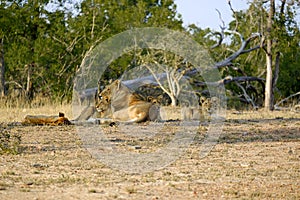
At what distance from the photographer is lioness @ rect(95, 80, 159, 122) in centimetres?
1100

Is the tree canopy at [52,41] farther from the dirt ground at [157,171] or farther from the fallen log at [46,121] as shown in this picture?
the dirt ground at [157,171]

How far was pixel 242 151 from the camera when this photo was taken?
25.5 feet

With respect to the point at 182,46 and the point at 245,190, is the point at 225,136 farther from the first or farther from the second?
the point at 182,46

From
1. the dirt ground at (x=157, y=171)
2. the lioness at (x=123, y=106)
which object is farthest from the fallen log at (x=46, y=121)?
the lioness at (x=123, y=106)

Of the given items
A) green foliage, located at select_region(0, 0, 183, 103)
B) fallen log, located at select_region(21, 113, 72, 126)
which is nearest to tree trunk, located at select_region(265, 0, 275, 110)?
green foliage, located at select_region(0, 0, 183, 103)

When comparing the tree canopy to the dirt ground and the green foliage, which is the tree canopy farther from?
the dirt ground

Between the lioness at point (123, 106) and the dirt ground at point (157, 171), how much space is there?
4.82ft

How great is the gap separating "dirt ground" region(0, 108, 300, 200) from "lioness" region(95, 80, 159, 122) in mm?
1470

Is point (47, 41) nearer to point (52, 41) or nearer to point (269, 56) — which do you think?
point (52, 41)

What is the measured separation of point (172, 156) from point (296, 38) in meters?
10.2

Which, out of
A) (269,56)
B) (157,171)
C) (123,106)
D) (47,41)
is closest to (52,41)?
(47,41)

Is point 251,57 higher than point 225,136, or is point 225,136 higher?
point 251,57

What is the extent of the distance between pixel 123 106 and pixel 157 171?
5178 mm

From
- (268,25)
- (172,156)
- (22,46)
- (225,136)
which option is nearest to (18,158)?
(172,156)
